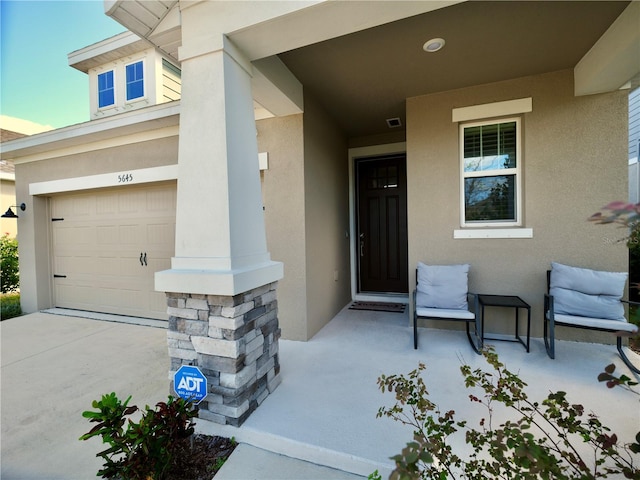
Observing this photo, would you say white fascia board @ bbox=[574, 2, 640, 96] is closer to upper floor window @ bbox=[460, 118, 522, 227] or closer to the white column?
upper floor window @ bbox=[460, 118, 522, 227]

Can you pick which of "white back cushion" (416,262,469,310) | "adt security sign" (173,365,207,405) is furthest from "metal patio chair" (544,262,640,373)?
"adt security sign" (173,365,207,405)

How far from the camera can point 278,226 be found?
3.54 metres

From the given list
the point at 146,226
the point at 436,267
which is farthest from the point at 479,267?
the point at 146,226

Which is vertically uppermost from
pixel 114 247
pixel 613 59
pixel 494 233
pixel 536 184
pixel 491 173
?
pixel 613 59

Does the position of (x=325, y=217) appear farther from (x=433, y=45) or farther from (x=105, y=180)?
(x=105, y=180)

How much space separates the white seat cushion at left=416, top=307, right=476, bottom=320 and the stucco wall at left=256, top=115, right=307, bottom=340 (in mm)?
1282

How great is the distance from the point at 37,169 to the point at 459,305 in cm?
676

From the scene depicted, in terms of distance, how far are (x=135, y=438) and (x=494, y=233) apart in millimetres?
3617

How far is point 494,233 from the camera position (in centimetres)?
340

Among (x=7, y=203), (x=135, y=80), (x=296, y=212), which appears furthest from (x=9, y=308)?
(x=296, y=212)

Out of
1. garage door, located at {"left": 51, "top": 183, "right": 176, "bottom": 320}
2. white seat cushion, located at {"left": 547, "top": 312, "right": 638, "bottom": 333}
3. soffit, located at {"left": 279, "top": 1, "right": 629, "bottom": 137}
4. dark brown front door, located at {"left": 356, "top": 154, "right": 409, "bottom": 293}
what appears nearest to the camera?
soffit, located at {"left": 279, "top": 1, "right": 629, "bottom": 137}

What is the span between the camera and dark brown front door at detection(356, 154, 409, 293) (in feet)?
16.8

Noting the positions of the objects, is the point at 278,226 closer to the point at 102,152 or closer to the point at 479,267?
the point at 479,267

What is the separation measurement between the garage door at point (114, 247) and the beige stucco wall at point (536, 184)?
3.47m
